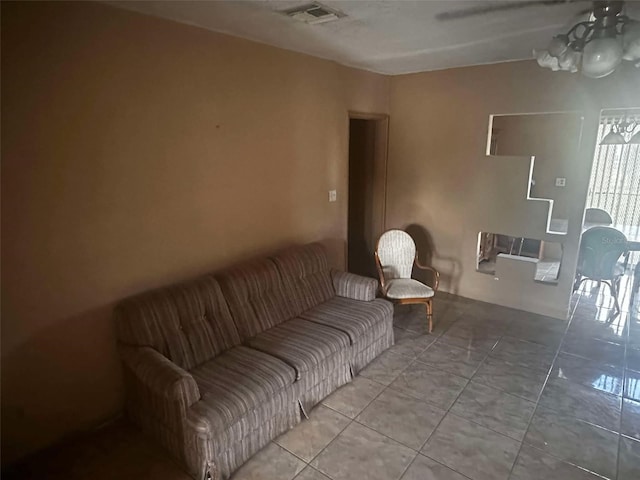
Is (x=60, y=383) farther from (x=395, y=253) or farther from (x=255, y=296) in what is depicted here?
(x=395, y=253)

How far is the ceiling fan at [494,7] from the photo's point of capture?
2.21m

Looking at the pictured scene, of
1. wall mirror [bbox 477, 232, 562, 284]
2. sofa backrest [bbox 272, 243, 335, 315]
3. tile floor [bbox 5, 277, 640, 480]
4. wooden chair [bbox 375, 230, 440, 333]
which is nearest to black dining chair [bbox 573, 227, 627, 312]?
tile floor [bbox 5, 277, 640, 480]

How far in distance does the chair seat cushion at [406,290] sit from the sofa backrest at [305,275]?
2.06 feet

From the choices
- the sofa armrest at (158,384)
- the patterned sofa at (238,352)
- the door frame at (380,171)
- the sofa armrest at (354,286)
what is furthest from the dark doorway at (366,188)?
the sofa armrest at (158,384)

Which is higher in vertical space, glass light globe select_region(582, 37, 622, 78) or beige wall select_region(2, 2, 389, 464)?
glass light globe select_region(582, 37, 622, 78)

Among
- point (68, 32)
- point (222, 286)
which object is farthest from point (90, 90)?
point (222, 286)

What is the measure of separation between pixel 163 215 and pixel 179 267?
408 mm

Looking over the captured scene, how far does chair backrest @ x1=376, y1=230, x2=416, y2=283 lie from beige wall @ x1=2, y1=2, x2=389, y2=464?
4.78 ft

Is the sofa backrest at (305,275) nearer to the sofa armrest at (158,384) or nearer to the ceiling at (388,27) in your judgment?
the sofa armrest at (158,384)

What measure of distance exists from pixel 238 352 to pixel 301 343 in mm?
443

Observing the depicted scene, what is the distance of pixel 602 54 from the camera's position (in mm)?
Result: 1986

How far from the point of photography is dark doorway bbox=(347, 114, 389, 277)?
4.96 meters

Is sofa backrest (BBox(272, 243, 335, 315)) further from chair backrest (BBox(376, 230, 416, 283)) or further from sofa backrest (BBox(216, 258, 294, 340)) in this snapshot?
chair backrest (BBox(376, 230, 416, 283))

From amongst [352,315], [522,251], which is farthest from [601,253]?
[352,315]
